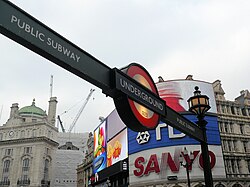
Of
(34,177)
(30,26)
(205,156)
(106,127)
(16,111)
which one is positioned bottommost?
(205,156)

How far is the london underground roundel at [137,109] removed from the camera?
562 centimetres

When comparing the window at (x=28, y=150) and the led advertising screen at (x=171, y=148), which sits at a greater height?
the window at (x=28, y=150)

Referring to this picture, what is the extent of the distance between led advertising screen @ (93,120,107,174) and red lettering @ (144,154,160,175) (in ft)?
47.5

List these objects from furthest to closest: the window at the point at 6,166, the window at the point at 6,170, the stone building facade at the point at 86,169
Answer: the window at the point at 6,166
the window at the point at 6,170
the stone building facade at the point at 86,169

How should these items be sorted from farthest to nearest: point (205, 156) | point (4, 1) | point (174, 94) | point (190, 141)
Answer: point (174, 94) < point (190, 141) < point (205, 156) < point (4, 1)

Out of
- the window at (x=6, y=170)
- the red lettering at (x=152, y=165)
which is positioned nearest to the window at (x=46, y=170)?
the window at (x=6, y=170)

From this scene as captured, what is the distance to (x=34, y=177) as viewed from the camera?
245 ft

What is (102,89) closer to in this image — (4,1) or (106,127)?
(4,1)

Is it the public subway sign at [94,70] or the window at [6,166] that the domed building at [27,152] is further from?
the public subway sign at [94,70]

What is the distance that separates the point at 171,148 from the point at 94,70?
37.8m

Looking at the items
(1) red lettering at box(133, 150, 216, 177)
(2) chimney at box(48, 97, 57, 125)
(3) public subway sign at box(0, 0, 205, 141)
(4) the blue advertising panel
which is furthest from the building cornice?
(3) public subway sign at box(0, 0, 205, 141)

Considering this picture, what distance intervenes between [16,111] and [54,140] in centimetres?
1400

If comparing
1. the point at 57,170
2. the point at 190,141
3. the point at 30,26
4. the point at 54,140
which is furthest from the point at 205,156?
the point at 57,170

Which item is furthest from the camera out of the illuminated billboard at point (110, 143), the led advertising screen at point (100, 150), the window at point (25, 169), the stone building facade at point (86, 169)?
the window at point (25, 169)
